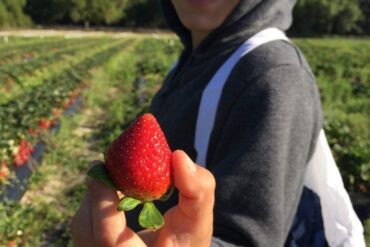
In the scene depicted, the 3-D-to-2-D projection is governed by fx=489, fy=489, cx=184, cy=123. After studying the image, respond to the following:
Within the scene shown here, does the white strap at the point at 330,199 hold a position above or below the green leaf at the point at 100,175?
below

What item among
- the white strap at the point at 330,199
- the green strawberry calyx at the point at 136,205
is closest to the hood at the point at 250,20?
the white strap at the point at 330,199

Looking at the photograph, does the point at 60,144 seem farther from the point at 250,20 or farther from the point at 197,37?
the point at 250,20

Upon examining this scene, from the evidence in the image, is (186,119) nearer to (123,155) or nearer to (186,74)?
(186,74)

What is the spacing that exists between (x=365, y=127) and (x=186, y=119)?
5516mm

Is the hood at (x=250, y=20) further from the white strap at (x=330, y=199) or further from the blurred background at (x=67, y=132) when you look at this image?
the blurred background at (x=67, y=132)

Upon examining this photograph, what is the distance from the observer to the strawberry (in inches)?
36.6

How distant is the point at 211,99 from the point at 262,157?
267 mm

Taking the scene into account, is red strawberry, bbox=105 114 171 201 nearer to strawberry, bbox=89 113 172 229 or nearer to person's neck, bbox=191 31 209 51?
strawberry, bbox=89 113 172 229

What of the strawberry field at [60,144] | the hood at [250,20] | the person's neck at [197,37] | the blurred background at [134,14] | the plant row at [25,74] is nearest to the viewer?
the hood at [250,20]

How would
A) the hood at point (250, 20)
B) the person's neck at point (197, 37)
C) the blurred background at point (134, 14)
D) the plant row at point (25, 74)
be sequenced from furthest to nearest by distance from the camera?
the blurred background at point (134, 14) < the plant row at point (25, 74) < the person's neck at point (197, 37) < the hood at point (250, 20)

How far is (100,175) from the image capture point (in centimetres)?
93

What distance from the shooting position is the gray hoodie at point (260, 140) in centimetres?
126

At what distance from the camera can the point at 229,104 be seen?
4.57 ft

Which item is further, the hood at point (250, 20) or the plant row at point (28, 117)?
the plant row at point (28, 117)
